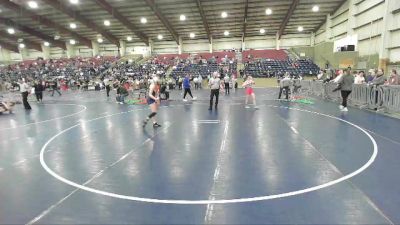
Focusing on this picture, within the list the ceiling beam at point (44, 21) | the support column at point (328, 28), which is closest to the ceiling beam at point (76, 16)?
the ceiling beam at point (44, 21)

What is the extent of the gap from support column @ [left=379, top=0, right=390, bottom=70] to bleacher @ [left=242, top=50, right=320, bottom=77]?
36.4 feet

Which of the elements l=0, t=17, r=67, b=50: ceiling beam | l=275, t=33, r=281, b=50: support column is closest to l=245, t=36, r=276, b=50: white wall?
l=275, t=33, r=281, b=50: support column

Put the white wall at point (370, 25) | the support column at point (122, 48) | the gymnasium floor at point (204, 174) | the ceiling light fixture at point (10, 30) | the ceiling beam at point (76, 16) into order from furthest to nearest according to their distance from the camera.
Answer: the support column at point (122, 48), the ceiling light fixture at point (10, 30), the ceiling beam at point (76, 16), the white wall at point (370, 25), the gymnasium floor at point (204, 174)

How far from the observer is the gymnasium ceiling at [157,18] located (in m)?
31.6

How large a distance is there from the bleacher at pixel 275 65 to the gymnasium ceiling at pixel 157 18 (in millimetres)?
3739

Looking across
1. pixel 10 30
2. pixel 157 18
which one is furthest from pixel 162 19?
pixel 10 30

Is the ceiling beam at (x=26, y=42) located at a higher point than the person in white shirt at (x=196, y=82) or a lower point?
higher

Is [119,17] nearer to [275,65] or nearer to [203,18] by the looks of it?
[203,18]

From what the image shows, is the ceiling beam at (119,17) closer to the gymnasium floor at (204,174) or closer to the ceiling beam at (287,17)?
the ceiling beam at (287,17)

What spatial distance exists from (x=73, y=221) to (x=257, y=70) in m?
34.7

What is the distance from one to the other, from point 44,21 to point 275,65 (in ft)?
99.0

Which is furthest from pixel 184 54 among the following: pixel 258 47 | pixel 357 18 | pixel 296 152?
pixel 296 152

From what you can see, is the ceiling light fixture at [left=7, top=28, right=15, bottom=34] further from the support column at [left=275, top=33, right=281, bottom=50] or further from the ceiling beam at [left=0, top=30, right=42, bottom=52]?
the support column at [left=275, top=33, right=281, bottom=50]

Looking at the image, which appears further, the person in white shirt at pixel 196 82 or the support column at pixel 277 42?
the support column at pixel 277 42
